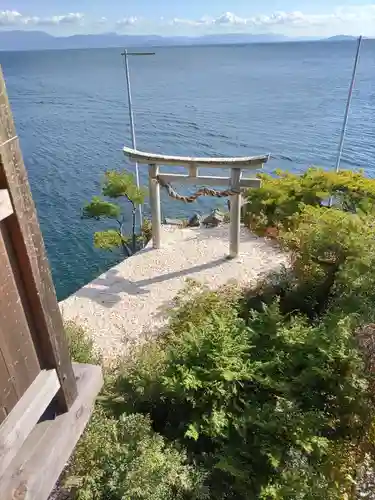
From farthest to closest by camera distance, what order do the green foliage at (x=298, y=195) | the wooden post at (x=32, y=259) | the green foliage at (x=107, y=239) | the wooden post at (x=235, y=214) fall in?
the green foliage at (x=107, y=239), the green foliage at (x=298, y=195), the wooden post at (x=235, y=214), the wooden post at (x=32, y=259)

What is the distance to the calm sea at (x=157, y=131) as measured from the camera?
58.0ft

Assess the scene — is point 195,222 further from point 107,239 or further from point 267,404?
point 267,404

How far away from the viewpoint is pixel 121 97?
1539 inches

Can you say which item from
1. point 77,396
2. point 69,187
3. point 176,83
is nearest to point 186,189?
point 69,187

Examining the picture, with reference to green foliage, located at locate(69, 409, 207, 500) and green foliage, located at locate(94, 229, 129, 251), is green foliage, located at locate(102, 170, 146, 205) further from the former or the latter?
green foliage, located at locate(69, 409, 207, 500)

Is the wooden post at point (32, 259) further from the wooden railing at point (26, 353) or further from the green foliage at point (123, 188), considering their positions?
the green foliage at point (123, 188)

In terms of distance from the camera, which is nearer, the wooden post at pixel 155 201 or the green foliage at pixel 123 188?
the wooden post at pixel 155 201

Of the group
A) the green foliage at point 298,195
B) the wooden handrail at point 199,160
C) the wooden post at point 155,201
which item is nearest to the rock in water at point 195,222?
the green foliage at point 298,195

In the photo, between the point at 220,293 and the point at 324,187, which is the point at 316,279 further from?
the point at 324,187

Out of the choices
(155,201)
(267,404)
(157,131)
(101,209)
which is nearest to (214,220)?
(155,201)

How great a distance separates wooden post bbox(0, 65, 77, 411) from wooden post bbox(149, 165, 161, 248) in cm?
790

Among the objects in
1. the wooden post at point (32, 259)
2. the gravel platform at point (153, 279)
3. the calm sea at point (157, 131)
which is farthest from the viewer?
the calm sea at point (157, 131)

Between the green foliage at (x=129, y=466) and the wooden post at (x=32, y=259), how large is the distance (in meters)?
3.11

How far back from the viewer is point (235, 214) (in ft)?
31.7
